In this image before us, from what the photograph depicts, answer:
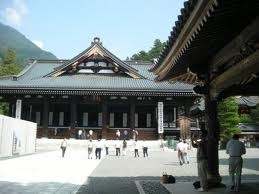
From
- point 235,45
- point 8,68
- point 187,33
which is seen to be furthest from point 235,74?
point 8,68

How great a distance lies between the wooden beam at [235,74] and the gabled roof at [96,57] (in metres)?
28.0

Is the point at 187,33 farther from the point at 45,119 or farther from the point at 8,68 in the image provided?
the point at 8,68

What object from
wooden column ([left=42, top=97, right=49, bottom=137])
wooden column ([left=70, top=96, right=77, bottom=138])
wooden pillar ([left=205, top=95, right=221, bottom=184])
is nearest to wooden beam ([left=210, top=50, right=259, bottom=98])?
wooden pillar ([left=205, top=95, right=221, bottom=184])

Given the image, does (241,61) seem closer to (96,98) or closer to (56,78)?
(96,98)

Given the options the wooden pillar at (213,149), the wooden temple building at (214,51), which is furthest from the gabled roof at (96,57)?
the wooden pillar at (213,149)

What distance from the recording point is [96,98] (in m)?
36.3

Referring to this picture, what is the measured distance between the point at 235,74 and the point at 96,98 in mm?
28164

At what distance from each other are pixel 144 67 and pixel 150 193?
35.1 metres

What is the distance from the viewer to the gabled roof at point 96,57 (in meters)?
38.4

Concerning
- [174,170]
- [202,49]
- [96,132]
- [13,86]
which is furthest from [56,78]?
[202,49]

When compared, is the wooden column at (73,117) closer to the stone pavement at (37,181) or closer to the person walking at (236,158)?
the stone pavement at (37,181)

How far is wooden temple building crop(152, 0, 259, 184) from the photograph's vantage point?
6.62m

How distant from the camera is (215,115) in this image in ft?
36.2

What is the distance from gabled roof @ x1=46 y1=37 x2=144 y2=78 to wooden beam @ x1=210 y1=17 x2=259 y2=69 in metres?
28.3
